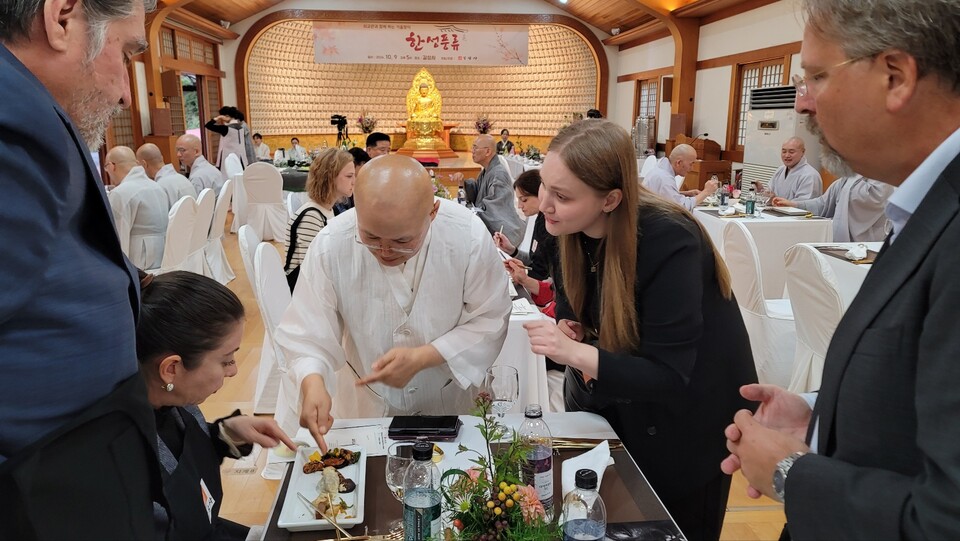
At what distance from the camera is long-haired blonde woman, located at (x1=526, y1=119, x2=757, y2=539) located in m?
1.54

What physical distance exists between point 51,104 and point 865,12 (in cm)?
99

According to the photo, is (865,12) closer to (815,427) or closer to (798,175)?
(815,427)

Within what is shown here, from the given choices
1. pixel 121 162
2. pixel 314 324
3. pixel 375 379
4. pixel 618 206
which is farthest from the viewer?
pixel 121 162

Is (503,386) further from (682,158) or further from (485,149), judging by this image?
(682,158)

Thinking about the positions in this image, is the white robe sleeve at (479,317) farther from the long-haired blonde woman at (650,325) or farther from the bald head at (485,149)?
the bald head at (485,149)

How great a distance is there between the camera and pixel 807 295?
122 inches

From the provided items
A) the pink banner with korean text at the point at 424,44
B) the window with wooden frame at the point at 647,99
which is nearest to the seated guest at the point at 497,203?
the window with wooden frame at the point at 647,99

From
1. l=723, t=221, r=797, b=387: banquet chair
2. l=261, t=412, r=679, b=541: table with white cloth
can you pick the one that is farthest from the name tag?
l=723, t=221, r=797, b=387: banquet chair

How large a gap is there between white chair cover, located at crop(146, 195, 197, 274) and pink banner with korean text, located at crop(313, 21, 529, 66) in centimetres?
1036

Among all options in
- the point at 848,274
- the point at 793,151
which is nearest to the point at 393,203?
the point at 848,274

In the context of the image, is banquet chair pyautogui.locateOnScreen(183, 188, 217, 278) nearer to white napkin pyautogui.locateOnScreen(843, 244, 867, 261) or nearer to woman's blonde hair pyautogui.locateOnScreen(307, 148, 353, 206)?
woman's blonde hair pyautogui.locateOnScreen(307, 148, 353, 206)

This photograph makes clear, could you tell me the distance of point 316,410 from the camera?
1.60 metres

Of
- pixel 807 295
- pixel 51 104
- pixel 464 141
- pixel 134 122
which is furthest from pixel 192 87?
pixel 51 104

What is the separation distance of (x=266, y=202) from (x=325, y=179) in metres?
5.17
